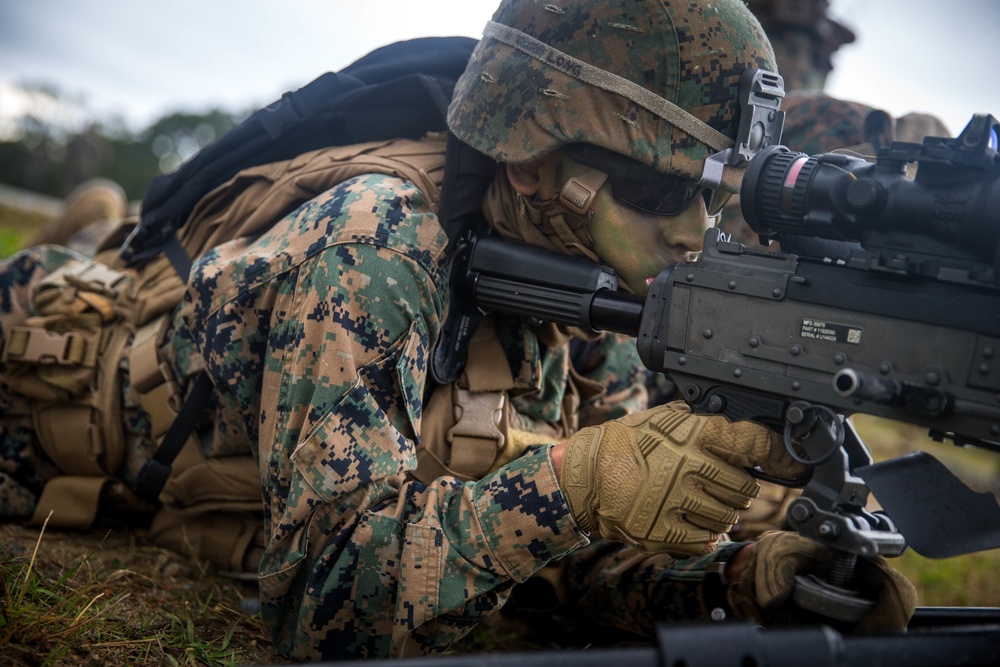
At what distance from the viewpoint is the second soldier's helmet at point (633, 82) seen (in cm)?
260

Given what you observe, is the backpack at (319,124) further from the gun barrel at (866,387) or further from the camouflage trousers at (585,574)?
the gun barrel at (866,387)

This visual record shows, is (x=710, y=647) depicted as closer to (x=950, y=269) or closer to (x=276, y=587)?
(x=950, y=269)

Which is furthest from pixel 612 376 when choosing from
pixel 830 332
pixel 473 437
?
pixel 830 332

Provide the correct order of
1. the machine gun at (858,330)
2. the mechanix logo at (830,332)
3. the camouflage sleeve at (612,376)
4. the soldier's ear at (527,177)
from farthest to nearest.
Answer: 1. the camouflage sleeve at (612,376)
2. the soldier's ear at (527,177)
3. the mechanix logo at (830,332)
4. the machine gun at (858,330)

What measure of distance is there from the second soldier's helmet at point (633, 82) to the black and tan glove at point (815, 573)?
106 cm

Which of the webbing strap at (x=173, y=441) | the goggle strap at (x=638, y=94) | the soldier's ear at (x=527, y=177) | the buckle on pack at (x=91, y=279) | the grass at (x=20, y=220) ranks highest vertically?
the goggle strap at (x=638, y=94)

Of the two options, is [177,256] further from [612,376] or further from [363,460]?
[612,376]

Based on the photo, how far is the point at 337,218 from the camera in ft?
8.59

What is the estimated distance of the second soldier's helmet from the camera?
260 centimetres

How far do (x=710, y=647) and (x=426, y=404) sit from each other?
1599 mm

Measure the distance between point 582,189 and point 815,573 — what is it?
1263 millimetres

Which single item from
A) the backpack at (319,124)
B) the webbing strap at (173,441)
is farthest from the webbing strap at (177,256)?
the webbing strap at (173,441)

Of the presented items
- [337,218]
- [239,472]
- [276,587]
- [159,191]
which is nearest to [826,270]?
[337,218]

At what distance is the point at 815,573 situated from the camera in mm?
2277
